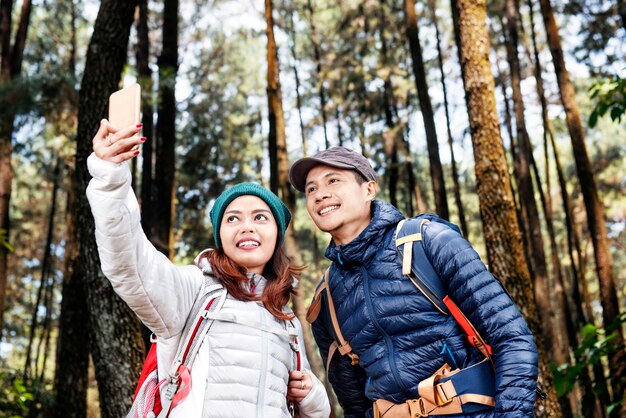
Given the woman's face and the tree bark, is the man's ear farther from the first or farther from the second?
the tree bark

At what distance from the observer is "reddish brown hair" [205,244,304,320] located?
245 cm

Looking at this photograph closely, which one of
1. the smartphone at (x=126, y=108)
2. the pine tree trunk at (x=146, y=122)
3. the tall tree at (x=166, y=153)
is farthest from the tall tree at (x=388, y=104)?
the smartphone at (x=126, y=108)

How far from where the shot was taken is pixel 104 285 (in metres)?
5.12

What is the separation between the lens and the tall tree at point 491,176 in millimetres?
5547

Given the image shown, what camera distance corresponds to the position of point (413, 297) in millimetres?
2592

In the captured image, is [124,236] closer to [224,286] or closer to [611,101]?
[224,286]

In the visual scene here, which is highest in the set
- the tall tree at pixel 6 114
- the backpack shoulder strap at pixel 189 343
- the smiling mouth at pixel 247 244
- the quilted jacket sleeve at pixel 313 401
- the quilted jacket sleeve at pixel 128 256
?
the tall tree at pixel 6 114

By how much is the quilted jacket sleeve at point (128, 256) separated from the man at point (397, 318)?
939 millimetres

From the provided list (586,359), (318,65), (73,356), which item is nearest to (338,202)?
(586,359)

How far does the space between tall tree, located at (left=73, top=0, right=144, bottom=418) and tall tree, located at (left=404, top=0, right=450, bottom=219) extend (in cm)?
710

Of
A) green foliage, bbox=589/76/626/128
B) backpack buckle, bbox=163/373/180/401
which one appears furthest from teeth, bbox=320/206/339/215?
green foliage, bbox=589/76/626/128

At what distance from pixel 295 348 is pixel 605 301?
8.19 metres

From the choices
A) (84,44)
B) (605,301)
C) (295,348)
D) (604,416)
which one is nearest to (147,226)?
(605,301)

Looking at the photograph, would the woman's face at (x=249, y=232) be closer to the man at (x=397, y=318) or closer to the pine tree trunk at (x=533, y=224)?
the man at (x=397, y=318)
